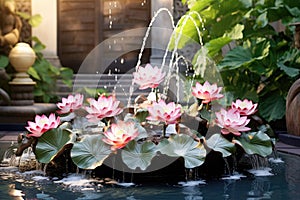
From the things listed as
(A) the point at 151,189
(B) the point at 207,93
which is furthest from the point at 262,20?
(A) the point at 151,189

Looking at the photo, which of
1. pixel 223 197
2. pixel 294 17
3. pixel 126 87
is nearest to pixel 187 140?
pixel 223 197

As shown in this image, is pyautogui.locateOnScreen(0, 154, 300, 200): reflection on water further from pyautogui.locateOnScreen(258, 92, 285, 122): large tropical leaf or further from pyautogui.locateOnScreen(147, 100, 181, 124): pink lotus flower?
pyautogui.locateOnScreen(258, 92, 285, 122): large tropical leaf

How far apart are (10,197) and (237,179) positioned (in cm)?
116

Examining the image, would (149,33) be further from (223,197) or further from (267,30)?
(223,197)

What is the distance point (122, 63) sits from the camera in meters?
8.94

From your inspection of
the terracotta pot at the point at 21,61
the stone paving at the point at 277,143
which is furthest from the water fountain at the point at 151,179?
the terracotta pot at the point at 21,61

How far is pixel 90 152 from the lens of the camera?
9.64ft

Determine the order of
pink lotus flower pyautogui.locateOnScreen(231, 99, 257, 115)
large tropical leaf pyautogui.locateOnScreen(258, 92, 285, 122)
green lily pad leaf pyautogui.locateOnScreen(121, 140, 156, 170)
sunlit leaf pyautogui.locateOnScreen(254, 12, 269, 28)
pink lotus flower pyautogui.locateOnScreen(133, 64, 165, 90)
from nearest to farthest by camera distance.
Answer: green lily pad leaf pyautogui.locateOnScreen(121, 140, 156, 170) < pink lotus flower pyautogui.locateOnScreen(231, 99, 257, 115) < pink lotus flower pyautogui.locateOnScreen(133, 64, 165, 90) < large tropical leaf pyautogui.locateOnScreen(258, 92, 285, 122) < sunlit leaf pyautogui.locateOnScreen(254, 12, 269, 28)

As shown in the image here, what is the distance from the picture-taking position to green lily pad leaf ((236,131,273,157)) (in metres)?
3.17

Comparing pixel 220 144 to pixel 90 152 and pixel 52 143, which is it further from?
pixel 52 143

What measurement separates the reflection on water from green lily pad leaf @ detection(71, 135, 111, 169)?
0.10m

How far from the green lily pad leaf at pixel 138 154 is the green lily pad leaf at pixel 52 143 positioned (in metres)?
0.34

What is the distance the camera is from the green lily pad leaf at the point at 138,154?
2832mm

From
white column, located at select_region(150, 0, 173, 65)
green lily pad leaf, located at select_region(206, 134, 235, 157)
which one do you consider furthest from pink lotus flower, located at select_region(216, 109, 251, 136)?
white column, located at select_region(150, 0, 173, 65)
